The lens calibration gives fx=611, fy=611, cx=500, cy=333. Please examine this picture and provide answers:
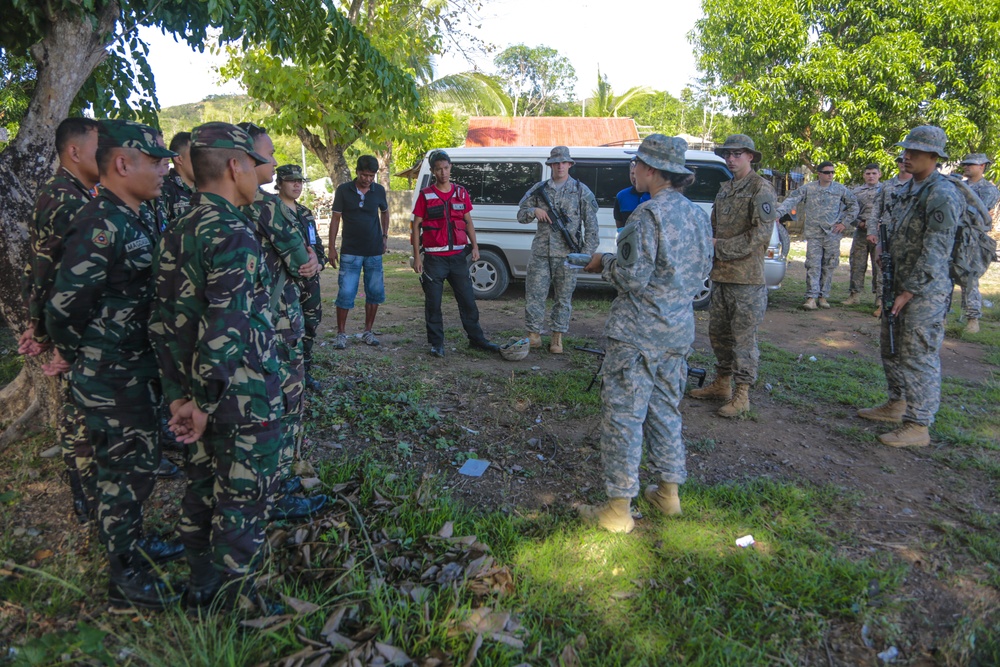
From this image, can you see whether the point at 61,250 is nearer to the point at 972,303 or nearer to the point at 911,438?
the point at 911,438

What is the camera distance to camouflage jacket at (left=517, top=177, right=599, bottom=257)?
19.2 feet

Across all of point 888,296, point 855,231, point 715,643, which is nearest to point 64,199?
point 715,643

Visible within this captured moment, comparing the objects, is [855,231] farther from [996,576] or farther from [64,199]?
[64,199]

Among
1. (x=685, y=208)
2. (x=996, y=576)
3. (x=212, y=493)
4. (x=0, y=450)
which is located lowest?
(x=996, y=576)

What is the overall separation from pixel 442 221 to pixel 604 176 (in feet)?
10.7

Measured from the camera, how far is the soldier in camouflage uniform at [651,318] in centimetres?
284

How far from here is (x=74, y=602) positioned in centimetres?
249

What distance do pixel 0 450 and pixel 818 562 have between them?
4.52 metres

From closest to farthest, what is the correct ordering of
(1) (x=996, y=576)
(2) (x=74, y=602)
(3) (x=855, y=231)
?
1. (2) (x=74, y=602)
2. (1) (x=996, y=576)
3. (3) (x=855, y=231)

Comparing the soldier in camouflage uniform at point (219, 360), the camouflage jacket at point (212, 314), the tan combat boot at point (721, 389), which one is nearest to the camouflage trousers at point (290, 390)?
the soldier in camouflage uniform at point (219, 360)

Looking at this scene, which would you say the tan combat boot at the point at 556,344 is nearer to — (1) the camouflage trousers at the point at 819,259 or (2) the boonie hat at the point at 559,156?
(2) the boonie hat at the point at 559,156

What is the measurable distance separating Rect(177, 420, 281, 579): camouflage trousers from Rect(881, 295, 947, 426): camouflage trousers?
3.94 metres

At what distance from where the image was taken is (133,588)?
2.45m

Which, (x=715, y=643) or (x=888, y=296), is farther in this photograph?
(x=888, y=296)
